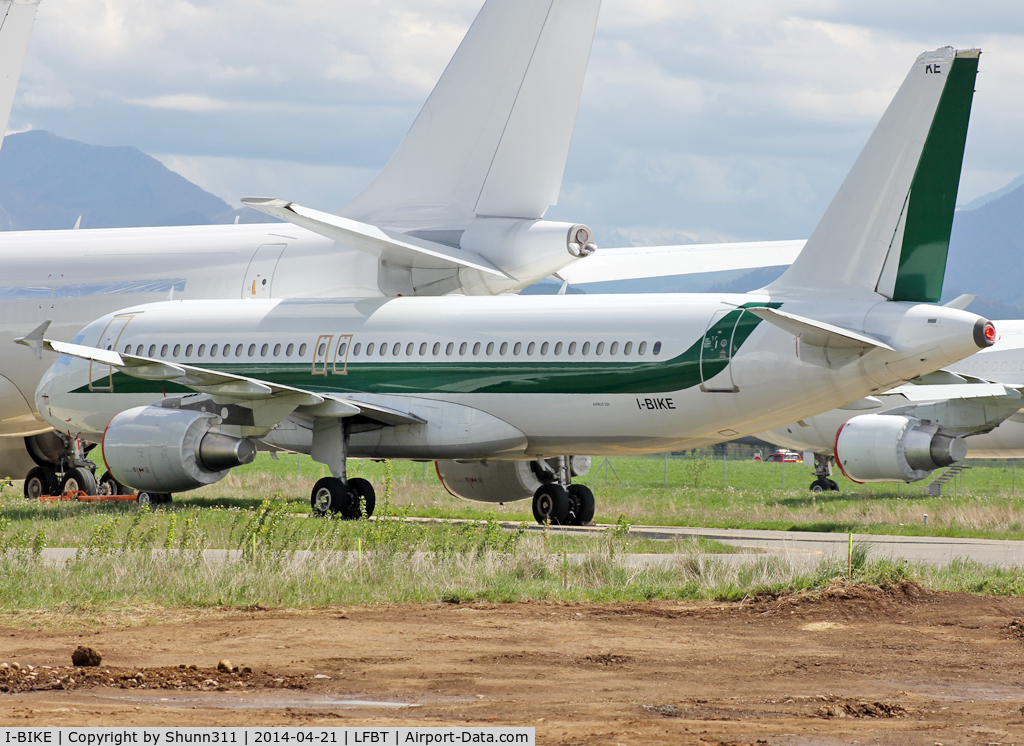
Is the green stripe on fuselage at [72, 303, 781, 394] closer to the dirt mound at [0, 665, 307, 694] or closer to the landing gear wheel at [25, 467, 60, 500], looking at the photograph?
the landing gear wheel at [25, 467, 60, 500]

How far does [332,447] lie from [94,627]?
1079 cm

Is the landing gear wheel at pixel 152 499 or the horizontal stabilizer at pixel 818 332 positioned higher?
the horizontal stabilizer at pixel 818 332

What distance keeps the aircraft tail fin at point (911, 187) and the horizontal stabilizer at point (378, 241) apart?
8218mm

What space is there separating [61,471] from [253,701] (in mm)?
25272

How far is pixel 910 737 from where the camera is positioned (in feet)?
22.4

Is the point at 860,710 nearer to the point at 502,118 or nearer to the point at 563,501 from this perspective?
the point at 563,501

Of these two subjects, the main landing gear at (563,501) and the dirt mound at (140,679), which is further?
the main landing gear at (563,501)

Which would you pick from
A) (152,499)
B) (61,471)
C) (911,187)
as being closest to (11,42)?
(911,187)

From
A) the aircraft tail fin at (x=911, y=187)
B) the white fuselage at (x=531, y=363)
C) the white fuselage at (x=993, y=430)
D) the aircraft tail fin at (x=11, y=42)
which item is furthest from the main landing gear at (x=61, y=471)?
the aircraft tail fin at (x=911, y=187)

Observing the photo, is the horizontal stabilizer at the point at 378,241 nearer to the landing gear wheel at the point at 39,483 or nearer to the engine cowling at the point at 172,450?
the engine cowling at the point at 172,450

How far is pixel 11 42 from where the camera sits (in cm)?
1341
